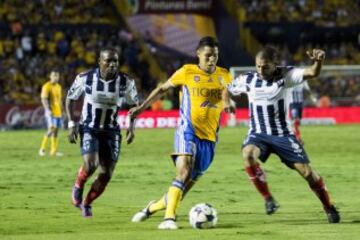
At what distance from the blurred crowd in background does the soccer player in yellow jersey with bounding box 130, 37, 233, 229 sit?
28.2m

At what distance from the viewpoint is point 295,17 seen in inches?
→ 1965

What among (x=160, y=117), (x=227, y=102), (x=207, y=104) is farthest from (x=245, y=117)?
(x=227, y=102)

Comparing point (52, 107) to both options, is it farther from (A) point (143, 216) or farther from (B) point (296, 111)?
(A) point (143, 216)

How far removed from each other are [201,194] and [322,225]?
14.8 feet

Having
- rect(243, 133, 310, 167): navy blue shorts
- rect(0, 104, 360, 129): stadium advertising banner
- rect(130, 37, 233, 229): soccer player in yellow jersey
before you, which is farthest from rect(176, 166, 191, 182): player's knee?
rect(0, 104, 360, 129): stadium advertising banner

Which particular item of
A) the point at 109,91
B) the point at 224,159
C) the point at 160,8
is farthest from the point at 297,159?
the point at 160,8

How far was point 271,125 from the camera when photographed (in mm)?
12719

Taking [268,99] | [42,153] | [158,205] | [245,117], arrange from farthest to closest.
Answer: [245,117] → [42,153] → [268,99] → [158,205]

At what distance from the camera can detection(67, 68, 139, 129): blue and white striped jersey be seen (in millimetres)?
13367

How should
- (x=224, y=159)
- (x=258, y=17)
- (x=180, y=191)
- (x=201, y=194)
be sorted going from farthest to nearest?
1. (x=258, y=17)
2. (x=224, y=159)
3. (x=201, y=194)
4. (x=180, y=191)

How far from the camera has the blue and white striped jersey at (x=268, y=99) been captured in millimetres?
12594

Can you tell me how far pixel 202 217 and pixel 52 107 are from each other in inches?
615

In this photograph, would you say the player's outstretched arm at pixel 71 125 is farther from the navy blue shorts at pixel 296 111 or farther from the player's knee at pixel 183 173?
the navy blue shorts at pixel 296 111

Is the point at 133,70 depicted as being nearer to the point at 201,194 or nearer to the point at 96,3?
the point at 96,3
